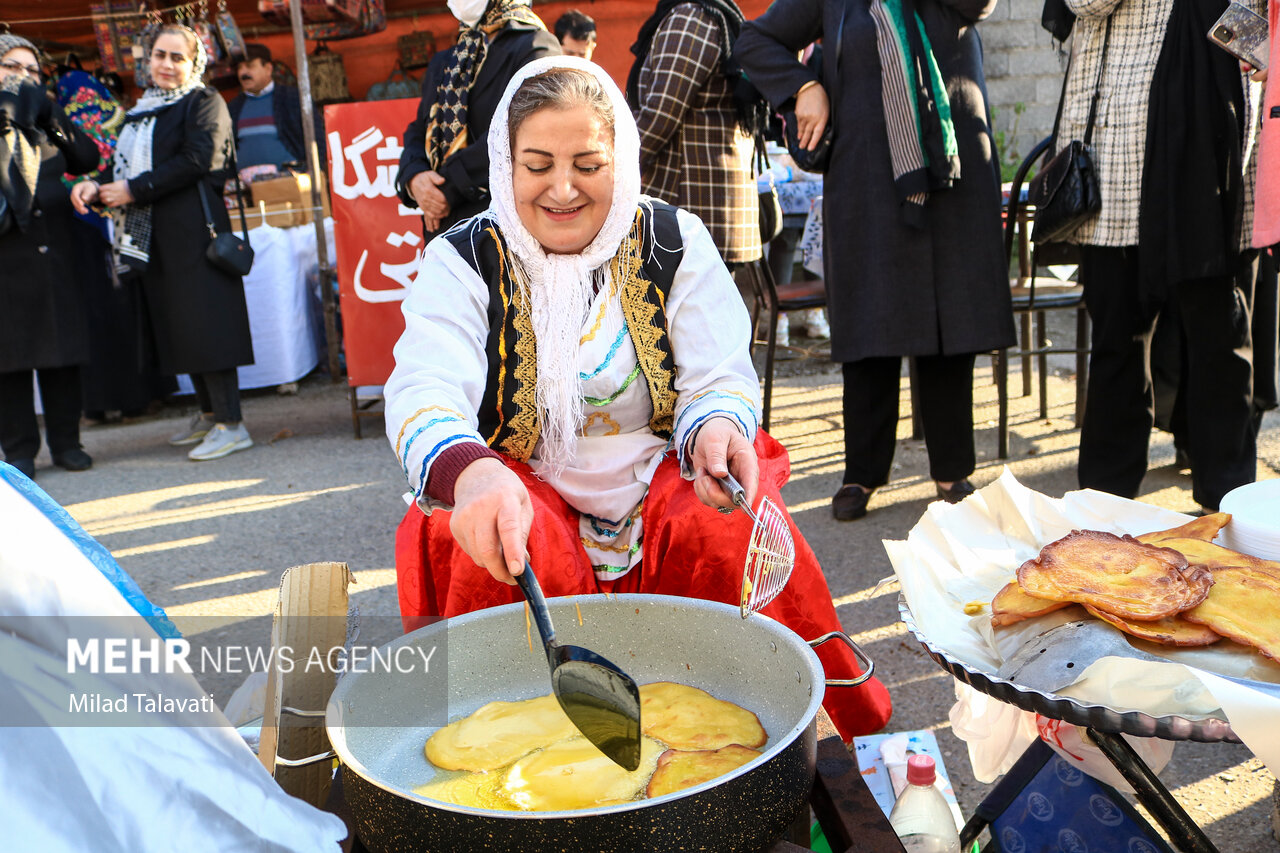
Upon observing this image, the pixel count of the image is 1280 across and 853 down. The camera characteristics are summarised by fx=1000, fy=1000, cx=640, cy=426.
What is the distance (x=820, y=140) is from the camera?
10.7ft

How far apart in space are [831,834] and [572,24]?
4440 mm

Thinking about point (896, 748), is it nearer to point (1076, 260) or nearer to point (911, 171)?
point (911, 171)

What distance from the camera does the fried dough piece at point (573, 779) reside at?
4.00 ft

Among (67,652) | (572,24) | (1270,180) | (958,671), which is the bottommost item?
(958,671)

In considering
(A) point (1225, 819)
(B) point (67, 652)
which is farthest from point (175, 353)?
(A) point (1225, 819)

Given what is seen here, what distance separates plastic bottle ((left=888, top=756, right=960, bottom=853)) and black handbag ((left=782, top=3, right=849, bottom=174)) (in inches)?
89.5

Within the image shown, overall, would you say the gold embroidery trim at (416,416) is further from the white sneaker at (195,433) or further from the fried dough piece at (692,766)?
the white sneaker at (195,433)

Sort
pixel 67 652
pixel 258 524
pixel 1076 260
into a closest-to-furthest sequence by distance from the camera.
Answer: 1. pixel 67 652
2. pixel 1076 260
3. pixel 258 524

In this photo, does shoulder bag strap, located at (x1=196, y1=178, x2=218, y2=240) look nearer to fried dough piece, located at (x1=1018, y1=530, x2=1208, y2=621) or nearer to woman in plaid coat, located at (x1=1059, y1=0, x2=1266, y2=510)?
woman in plaid coat, located at (x1=1059, y1=0, x2=1266, y2=510)

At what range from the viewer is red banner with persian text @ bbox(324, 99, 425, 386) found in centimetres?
491

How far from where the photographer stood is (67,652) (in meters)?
0.94

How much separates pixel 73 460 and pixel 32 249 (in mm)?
1055

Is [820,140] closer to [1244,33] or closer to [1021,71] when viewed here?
[1244,33]

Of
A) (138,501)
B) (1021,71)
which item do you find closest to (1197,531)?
(138,501)
